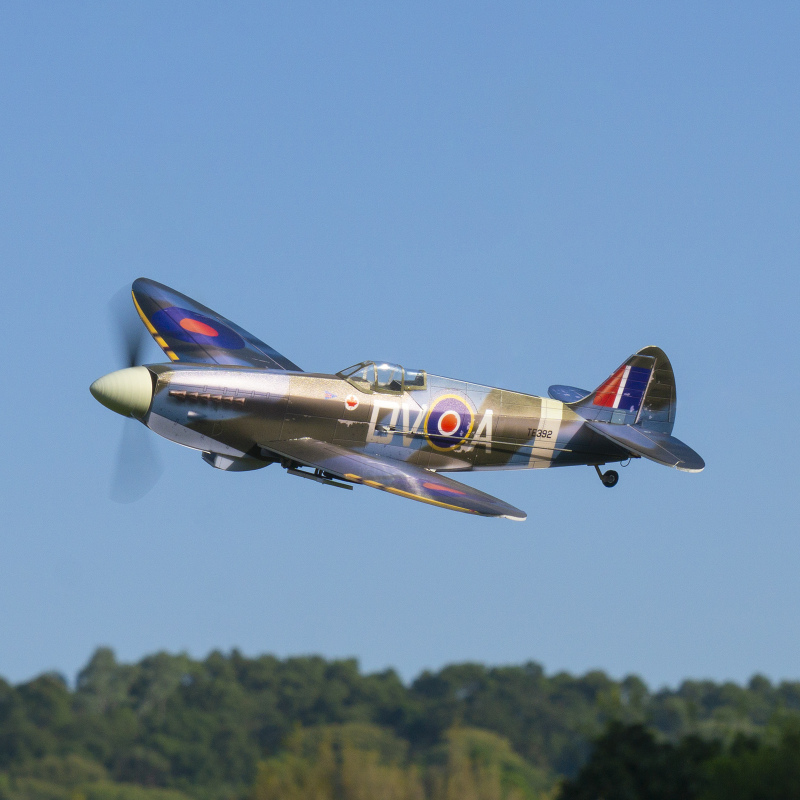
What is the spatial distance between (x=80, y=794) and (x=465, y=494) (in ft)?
249

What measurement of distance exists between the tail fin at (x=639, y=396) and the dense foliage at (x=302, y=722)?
53021mm

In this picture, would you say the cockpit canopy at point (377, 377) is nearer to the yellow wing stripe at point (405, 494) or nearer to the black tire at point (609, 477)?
the yellow wing stripe at point (405, 494)

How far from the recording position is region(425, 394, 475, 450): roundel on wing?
24.0 metres

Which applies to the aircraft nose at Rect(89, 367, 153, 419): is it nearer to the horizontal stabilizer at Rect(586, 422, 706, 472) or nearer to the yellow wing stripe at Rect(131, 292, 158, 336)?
the yellow wing stripe at Rect(131, 292, 158, 336)

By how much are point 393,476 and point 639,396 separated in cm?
666

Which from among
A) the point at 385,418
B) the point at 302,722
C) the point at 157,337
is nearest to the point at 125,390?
the point at 157,337

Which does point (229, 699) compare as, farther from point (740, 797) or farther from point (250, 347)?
point (250, 347)

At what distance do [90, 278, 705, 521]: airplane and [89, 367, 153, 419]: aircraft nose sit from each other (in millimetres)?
17

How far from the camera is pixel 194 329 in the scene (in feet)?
88.6

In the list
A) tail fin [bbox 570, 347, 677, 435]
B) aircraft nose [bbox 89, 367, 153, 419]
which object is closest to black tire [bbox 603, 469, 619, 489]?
tail fin [bbox 570, 347, 677, 435]

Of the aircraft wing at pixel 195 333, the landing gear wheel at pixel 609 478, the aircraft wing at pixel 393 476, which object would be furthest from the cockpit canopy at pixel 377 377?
the landing gear wheel at pixel 609 478

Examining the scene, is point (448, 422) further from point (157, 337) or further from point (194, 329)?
point (157, 337)

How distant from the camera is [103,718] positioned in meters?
111

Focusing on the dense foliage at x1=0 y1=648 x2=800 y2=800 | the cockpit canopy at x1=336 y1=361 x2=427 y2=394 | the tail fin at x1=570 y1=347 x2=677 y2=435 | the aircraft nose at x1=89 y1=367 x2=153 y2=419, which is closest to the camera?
the aircraft nose at x1=89 y1=367 x2=153 y2=419
